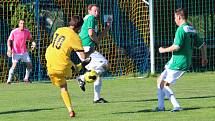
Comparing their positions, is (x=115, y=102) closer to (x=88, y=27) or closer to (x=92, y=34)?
(x=92, y=34)

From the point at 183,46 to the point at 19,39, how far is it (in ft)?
35.7

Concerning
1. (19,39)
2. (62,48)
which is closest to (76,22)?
(62,48)

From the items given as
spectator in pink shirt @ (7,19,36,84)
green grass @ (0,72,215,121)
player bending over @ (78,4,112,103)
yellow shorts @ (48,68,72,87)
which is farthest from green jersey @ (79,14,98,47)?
spectator in pink shirt @ (7,19,36,84)

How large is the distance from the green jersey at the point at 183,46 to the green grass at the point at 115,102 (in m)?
0.85

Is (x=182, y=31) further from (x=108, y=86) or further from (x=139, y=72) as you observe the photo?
(x=139, y=72)

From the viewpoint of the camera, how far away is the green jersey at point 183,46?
12555 mm

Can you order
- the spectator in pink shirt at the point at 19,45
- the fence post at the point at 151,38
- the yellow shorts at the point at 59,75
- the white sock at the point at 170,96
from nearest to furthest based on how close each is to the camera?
the yellow shorts at the point at 59,75 < the white sock at the point at 170,96 < the spectator in pink shirt at the point at 19,45 < the fence post at the point at 151,38

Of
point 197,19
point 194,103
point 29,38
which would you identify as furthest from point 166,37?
point 194,103

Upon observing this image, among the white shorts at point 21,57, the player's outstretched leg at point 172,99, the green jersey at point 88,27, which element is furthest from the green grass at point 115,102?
the white shorts at point 21,57

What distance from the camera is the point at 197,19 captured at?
1066 inches

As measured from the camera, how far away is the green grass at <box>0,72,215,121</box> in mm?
12055

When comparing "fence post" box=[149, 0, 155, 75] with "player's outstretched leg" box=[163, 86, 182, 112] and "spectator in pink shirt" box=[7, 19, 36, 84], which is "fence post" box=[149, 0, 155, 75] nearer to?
"spectator in pink shirt" box=[7, 19, 36, 84]

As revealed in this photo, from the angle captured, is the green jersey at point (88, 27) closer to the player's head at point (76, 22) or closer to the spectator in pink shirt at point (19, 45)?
the player's head at point (76, 22)

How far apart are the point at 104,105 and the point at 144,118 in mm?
2696
